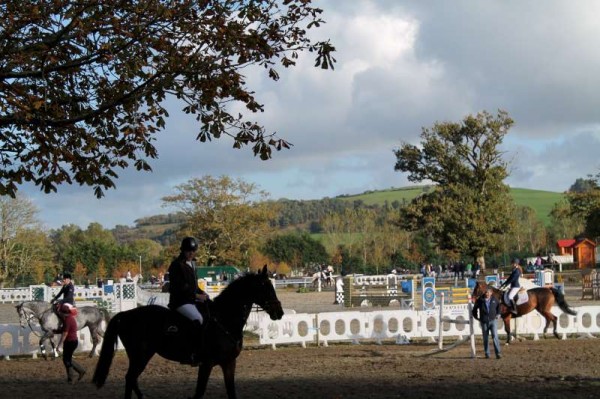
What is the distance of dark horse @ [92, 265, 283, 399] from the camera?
11.3 meters

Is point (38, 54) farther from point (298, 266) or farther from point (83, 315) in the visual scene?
point (298, 266)

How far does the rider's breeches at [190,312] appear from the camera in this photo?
37.1ft

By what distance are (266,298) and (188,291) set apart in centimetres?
124

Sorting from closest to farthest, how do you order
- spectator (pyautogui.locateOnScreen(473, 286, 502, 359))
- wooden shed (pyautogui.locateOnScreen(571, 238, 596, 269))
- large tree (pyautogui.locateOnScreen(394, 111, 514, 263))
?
spectator (pyautogui.locateOnScreen(473, 286, 502, 359)) → large tree (pyautogui.locateOnScreen(394, 111, 514, 263)) → wooden shed (pyautogui.locateOnScreen(571, 238, 596, 269))

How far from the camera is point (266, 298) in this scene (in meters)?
12.0

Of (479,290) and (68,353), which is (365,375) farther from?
(68,353)

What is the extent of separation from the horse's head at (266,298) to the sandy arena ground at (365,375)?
1629 millimetres

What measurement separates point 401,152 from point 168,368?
4414cm

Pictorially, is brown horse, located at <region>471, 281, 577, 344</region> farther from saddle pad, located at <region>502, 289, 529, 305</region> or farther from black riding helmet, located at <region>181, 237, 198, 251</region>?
black riding helmet, located at <region>181, 237, 198, 251</region>

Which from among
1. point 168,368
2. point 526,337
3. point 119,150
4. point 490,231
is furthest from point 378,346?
point 490,231

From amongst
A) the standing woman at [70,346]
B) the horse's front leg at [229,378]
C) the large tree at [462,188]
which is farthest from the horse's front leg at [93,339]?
the large tree at [462,188]

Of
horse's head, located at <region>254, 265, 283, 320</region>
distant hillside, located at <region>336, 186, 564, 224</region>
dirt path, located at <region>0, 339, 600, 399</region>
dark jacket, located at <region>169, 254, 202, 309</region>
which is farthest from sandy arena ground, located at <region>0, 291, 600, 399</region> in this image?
distant hillside, located at <region>336, 186, 564, 224</region>

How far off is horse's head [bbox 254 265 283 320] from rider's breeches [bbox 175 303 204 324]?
973 millimetres

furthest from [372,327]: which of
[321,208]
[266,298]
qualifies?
[321,208]
